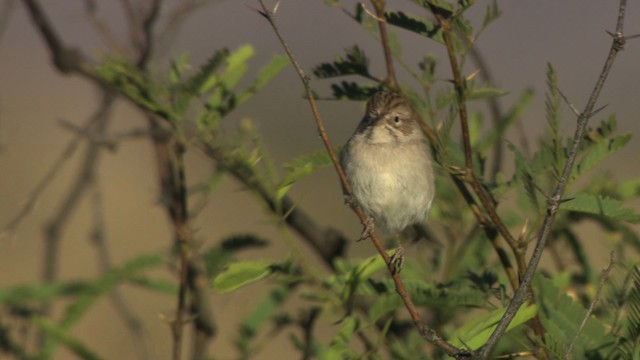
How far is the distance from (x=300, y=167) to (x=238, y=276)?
329 millimetres

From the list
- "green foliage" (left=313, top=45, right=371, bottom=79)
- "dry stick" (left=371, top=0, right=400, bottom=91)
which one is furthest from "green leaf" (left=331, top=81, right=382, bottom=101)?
"dry stick" (left=371, top=0, right=400, bottom=91)

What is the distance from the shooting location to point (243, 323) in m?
3.39

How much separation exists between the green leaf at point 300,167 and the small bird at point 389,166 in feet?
3.82

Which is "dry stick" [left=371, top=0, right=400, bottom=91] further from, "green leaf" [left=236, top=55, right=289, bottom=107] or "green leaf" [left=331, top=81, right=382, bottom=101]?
"green leaf" [left=236, top=55, right=289, bottom=107]

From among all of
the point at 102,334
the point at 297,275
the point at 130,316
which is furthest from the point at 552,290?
the point at 102,334

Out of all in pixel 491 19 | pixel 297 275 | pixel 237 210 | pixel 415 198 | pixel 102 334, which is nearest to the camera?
pixel 491 19

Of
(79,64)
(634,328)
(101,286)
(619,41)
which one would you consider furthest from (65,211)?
(619,41)

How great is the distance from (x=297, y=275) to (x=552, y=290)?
653 millimetres

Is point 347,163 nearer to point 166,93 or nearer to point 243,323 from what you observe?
point 243,323

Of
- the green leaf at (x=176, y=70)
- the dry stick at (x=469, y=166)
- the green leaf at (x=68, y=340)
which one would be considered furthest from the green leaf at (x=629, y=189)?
the green leaf at (x=68, y=340)

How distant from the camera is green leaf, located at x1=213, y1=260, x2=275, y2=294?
255cm

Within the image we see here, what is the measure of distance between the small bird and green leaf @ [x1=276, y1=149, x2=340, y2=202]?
117 centimetres

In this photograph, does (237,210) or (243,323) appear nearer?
(243,323)

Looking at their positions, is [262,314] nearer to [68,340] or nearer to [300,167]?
[68,340]
